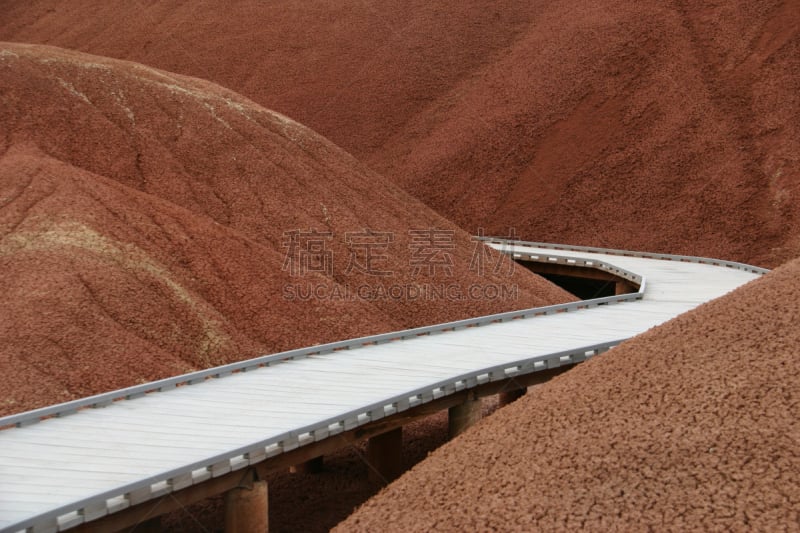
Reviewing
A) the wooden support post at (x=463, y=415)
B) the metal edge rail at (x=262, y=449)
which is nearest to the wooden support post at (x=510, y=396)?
the metal edge rail at (x=262, y=449)

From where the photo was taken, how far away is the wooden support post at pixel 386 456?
1141 cm

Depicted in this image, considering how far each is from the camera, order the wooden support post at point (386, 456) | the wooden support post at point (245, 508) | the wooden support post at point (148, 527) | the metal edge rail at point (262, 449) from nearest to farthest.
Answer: the metal edge rail at point (262, 449) → the wooden support post at point (245, 508) → the wooden support post at point (148, 527) → the wooden support post at point (386, 456)

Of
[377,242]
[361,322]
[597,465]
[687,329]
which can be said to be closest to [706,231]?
[377,242]

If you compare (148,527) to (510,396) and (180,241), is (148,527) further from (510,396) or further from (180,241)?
(180,241)

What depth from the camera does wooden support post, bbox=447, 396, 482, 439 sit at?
10.9m

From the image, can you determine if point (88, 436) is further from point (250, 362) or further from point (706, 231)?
point (706, 231)

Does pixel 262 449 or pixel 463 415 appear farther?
pixel 463 415

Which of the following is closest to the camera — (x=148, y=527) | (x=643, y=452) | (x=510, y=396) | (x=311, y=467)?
(x=643, y=452)

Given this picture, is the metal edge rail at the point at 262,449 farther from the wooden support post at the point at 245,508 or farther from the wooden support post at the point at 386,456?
the wooden support post at the point at 386,456

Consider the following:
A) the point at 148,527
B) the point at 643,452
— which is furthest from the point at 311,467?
the point at 643,452

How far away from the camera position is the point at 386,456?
1155cm

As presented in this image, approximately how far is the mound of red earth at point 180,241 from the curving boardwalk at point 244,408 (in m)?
2.40

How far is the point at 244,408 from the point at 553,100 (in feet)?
107

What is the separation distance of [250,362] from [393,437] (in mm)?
2153
